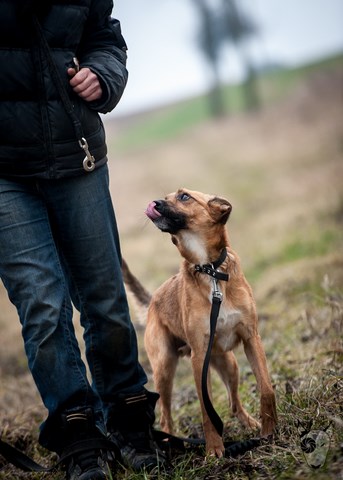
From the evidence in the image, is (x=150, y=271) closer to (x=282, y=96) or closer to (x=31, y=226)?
(x=31, y=226)

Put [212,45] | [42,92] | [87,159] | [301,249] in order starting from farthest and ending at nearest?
[212,45]
[301,249]
[87,159]
[42,92]

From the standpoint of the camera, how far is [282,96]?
3425 cm

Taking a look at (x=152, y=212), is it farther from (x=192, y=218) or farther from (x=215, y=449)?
(x=215, y=449)

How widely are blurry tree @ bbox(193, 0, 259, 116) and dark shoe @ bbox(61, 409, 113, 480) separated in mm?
32925

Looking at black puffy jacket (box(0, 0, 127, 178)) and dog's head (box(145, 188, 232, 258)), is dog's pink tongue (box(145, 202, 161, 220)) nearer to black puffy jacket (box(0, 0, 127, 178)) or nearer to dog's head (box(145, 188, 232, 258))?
dog's head (box(145, 188, 232, 258))

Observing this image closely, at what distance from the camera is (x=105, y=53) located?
305cm

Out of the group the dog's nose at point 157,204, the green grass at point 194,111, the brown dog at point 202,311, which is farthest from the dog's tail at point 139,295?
the green grass at point 194,111

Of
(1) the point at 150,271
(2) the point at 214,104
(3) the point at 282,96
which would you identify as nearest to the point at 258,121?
(3) the point at 282,96

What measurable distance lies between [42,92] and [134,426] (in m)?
1.76

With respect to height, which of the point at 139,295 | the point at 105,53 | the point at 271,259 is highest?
the point at 105,53

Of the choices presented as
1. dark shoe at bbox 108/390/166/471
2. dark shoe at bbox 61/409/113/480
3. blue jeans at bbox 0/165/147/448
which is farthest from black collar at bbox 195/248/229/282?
dark shoe at bbox 61/409/113/480

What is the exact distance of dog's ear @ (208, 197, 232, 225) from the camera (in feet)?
11.5

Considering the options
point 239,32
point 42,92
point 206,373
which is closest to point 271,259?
point 206,373

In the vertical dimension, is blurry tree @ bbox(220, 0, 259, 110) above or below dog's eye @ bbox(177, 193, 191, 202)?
above
